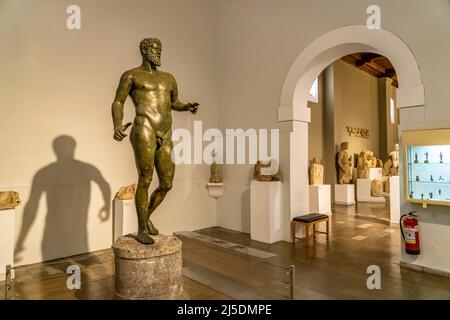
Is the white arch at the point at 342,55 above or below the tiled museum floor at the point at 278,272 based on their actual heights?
above

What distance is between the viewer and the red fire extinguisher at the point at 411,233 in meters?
4.04

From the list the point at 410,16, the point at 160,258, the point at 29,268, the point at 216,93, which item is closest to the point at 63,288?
the point at 29,268

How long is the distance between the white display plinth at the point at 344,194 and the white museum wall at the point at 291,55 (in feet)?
18.2

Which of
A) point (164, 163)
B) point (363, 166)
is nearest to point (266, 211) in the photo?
point (164, 163)

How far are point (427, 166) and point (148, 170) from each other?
3629 mm

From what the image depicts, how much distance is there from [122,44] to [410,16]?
4.66m

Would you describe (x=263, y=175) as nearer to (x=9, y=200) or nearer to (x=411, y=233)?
(x=411, y=233)

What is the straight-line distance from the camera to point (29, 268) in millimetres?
4316

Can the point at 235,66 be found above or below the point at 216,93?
above

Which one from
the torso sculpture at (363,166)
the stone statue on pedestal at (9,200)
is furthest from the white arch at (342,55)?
the torso sculpture at (363,166)

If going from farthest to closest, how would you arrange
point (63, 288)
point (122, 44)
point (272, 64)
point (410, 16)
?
1. point (272, 64)
2. point (122, 44)
3. point (410, 16)
4. point (63, 288)

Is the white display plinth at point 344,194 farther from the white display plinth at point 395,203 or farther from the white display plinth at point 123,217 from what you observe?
the white display plinth at point 123,217

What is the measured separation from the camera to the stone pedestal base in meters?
2.92

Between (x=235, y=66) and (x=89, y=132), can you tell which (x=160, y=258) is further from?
(x=235, y=66)
